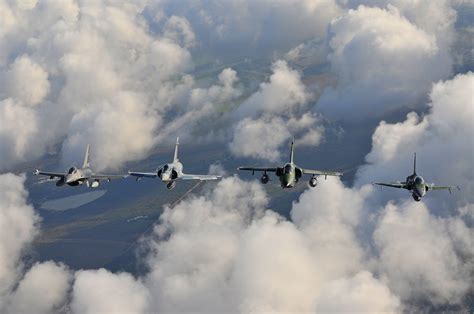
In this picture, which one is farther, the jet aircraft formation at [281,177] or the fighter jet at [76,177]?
the fighter jet at [76,177]

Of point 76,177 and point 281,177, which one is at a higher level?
point 281,177

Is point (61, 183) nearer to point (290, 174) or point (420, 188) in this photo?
point (290, 174)

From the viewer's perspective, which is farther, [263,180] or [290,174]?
[263,180]

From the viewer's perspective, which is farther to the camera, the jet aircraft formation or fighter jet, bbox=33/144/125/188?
fighter jet, bbox=33/144/125/188

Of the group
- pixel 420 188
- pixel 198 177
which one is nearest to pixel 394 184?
pixel 420 188

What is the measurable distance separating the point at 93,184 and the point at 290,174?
53.0 m

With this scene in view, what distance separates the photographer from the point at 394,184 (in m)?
108

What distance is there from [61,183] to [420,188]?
8969 cm

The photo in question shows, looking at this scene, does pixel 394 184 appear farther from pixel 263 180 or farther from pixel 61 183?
pixel 61 183

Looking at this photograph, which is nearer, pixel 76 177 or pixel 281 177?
pixel 281 177

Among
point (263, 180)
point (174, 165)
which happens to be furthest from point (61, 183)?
point (263, 180)

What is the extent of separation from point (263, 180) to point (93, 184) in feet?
149

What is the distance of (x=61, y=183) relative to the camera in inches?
4614

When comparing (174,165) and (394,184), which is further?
(174,165)
